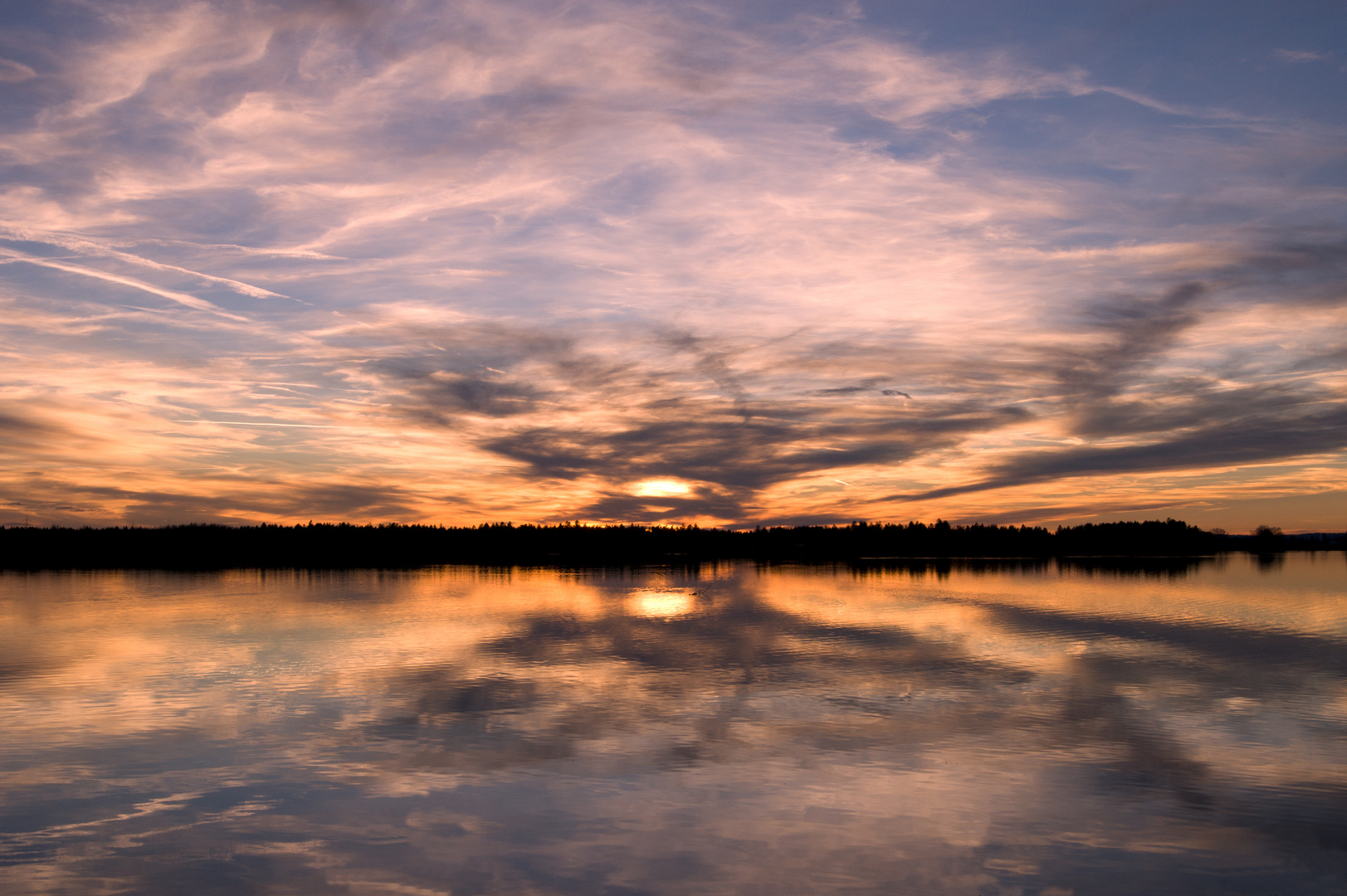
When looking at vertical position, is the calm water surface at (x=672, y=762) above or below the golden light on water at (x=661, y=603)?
above

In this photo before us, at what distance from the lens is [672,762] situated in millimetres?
17594

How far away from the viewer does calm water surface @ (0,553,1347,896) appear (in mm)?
12398

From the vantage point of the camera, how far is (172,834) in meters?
13.6

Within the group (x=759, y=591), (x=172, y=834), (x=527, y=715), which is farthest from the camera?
(x=759, y=591)

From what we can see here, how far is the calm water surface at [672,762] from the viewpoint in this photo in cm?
1240

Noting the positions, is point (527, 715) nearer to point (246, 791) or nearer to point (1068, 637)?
point (246, 791)

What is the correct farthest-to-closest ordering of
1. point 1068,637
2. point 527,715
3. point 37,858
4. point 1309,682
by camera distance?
point 1068,637, point 1309,682, point 527,715, point 37,858

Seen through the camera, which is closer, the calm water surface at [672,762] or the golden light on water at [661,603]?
the calm water surface at [672,762]

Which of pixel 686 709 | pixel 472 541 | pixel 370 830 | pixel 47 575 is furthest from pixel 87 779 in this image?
pixel 472 541

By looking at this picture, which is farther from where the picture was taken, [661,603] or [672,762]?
[661,603]

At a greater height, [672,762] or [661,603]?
[672,762]

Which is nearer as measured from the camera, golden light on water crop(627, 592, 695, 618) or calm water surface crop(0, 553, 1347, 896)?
calm water surface crop(0, 553, 1347, 896)

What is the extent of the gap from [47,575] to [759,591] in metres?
76.5

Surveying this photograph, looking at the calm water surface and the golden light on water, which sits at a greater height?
the calm water surface
